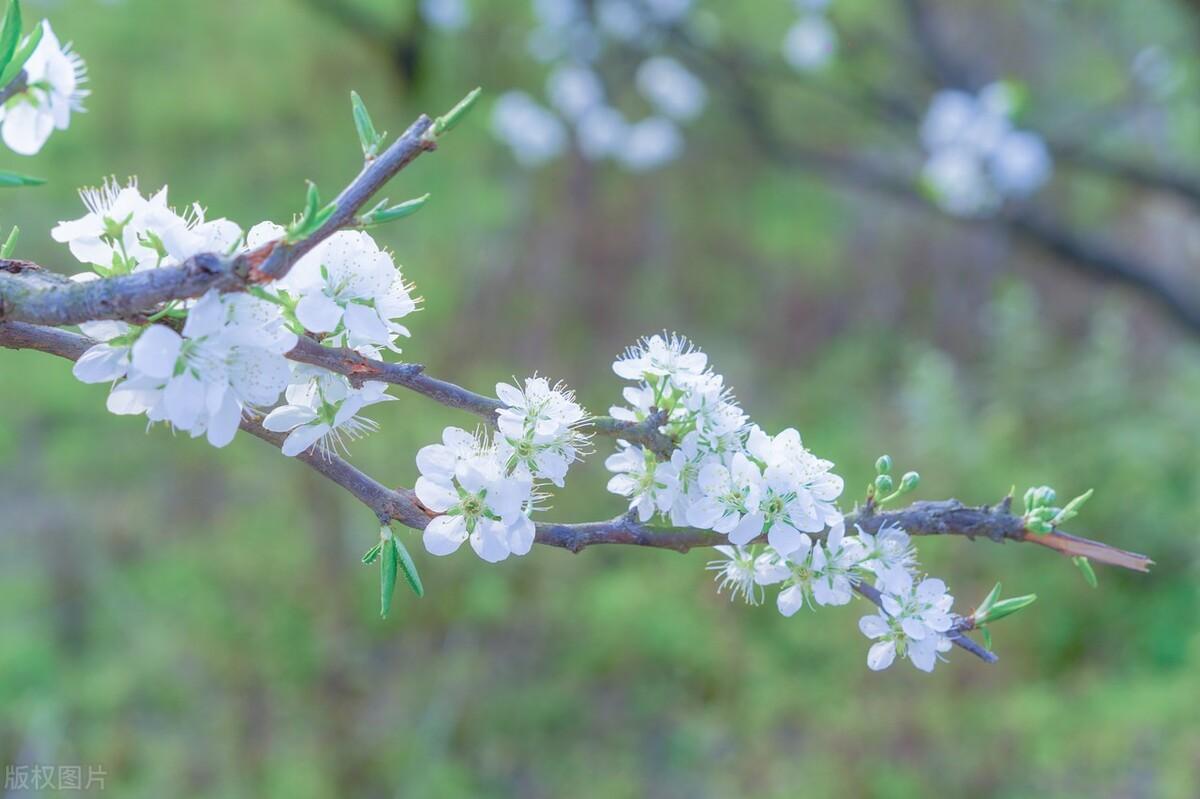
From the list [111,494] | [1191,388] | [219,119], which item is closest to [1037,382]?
[1191,388]

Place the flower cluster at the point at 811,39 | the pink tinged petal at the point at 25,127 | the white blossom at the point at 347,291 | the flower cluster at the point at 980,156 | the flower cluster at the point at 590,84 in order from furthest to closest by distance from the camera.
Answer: the flower cluster at the point at 590,84 < the flower cluster at the point at 811,39 < the flower cluster at the point at 980,156 < the pink tinged petal at the point at 25,127 < the white blossom at the point at 347,291

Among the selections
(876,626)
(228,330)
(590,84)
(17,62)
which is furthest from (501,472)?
(590,84)

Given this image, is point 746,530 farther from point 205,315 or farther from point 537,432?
point 205,315

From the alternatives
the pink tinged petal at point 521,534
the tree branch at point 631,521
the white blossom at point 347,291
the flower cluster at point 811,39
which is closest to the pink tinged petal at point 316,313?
the white blossom at point 347,291

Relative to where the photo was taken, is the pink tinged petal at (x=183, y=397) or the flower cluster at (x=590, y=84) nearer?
the pink tinged petal at (x=183, y=397)

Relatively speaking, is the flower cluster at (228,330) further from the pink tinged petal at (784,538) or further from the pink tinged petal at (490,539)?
the pink tinged petal at (784,538)

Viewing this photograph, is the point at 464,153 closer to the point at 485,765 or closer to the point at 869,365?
the point at 485,765
